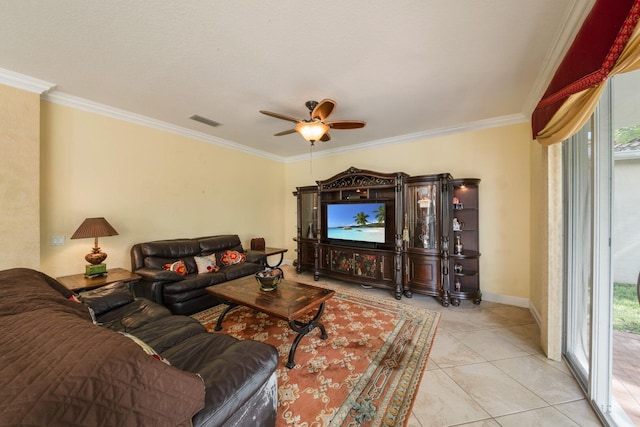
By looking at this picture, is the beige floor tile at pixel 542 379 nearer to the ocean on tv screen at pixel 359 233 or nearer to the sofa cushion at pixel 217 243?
the ocean on tv screen at pixel 359 233

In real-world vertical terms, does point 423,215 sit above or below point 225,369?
above

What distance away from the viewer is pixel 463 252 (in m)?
3.33

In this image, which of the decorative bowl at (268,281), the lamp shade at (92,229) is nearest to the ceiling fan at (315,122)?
the decorative bowl at (268,281)

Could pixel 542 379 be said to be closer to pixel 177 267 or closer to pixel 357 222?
pixel 357 222

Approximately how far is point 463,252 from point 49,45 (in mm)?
5008

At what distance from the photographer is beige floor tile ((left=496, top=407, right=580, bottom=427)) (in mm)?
1438

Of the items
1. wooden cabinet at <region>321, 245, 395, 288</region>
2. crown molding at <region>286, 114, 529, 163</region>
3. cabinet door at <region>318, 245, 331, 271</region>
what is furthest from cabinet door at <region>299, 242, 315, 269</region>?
crown molding at <region>286, 114, 529, 163</region>

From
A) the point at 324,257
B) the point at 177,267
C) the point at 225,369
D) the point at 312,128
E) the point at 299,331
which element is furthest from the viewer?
the point at 324,257

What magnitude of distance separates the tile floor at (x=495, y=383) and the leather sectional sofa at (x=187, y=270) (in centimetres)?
262

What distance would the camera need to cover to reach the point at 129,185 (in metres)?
3.26

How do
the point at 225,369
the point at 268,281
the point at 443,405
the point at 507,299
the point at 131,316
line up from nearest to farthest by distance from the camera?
the point at 225,369 < the point at 443,405 < the point at 131,316 < the point at 268,281 < the point at 507,299

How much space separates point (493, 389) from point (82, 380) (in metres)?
2.40

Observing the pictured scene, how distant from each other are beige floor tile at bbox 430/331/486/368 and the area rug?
0.25 feet

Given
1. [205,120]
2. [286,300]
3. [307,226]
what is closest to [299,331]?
[286,300]
